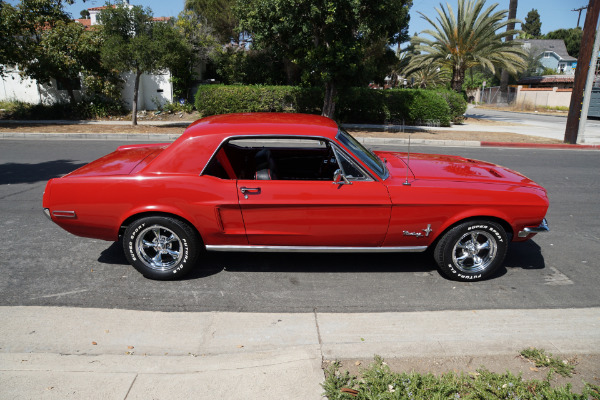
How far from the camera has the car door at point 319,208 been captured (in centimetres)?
387

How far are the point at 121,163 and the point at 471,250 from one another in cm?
361

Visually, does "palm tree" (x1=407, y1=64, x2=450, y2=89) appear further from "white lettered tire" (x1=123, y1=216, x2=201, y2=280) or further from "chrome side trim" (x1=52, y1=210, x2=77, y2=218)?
"chrome side trim" (x1=52, y1=210, x2=77, y2=218)

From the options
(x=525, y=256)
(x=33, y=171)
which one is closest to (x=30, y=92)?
(x=33, y=171)

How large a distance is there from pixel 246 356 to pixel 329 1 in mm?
13534

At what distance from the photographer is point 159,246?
4.07m

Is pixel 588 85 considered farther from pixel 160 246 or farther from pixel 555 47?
pixel 555 47

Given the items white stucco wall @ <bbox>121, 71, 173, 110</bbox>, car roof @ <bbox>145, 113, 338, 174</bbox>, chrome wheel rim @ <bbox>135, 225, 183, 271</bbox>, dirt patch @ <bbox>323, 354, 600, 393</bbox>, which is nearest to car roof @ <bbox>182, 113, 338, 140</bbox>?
car roof @ <bbox>145, 113, 338, 174</bbox>

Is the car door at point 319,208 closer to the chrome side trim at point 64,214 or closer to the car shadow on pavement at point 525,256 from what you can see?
the chrome side trim at point 64,214

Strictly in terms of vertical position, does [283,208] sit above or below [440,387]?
above

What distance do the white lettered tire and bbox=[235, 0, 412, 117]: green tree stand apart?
12.0 meters

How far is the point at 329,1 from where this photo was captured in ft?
46.2

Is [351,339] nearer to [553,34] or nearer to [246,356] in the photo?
[246,356]

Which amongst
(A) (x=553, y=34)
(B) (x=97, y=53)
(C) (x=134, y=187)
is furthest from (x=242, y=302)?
(A) (x=553, y=34)

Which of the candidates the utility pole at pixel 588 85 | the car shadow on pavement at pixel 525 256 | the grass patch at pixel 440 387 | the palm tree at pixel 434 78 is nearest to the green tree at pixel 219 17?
the utility pole at pixel 588 85
